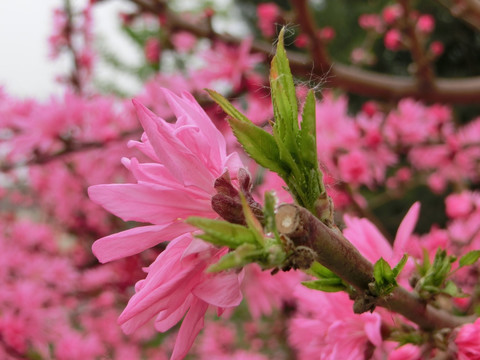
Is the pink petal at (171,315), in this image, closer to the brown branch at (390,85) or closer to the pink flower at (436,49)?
the brown branch at (390,85)

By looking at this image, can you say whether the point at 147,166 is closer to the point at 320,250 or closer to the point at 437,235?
the point at 320,250

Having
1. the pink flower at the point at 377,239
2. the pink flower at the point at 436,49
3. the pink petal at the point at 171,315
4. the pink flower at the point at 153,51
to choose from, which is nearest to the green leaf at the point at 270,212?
the pink petal at the point at 171,315

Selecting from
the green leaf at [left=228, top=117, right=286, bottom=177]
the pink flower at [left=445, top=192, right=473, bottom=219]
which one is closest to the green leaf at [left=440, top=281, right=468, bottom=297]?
the green leaf at [left=228, top=117, right=286, bottom=177]

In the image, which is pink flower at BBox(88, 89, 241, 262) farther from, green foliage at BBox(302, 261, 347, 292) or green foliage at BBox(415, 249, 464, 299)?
green foliage at BBox(415, 249, 464, 299)

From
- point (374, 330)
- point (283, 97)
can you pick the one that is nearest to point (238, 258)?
point (283, 97)

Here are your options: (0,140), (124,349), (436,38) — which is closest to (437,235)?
(0,140)

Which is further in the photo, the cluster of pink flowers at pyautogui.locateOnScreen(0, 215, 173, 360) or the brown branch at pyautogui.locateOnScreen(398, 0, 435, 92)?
the brown branch at pyautogui.locateOnScreen(398, 0, 435, 92)
